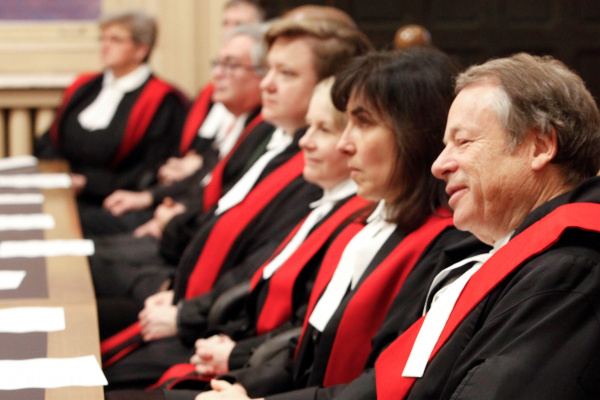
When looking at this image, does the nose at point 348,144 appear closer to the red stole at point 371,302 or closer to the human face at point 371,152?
the human face at point 371,152

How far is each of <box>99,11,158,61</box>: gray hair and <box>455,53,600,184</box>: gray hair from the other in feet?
12.9

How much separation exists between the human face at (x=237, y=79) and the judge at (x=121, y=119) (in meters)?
1.35

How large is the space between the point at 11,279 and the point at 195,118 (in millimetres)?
2703

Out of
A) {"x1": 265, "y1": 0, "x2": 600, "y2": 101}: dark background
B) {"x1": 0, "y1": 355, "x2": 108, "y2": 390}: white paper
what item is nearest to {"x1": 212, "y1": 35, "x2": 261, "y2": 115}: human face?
{"x1": 265, "y1": 0, "x2": 600, "y2": 101}: dark background

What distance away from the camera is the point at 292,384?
2.39 metres

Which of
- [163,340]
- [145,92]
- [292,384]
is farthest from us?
[145,92]

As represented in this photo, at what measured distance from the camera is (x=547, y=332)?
4.90 ft

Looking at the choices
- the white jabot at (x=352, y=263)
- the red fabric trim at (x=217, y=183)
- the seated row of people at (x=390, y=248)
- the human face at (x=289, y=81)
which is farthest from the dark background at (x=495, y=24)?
the white jabot at (x=352, y=263)

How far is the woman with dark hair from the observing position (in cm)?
218

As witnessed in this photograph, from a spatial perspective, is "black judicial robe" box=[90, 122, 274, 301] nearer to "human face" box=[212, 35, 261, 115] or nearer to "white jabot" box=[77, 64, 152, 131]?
"human face" box=[212, 35, 261, 115]

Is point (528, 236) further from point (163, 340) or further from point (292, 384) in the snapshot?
point (163, 340)

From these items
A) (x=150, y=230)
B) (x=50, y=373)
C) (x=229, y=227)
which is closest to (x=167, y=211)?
(x=150, y=230)

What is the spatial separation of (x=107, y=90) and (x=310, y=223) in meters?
3.05

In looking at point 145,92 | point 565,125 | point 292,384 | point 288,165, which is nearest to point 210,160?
point 145,92
